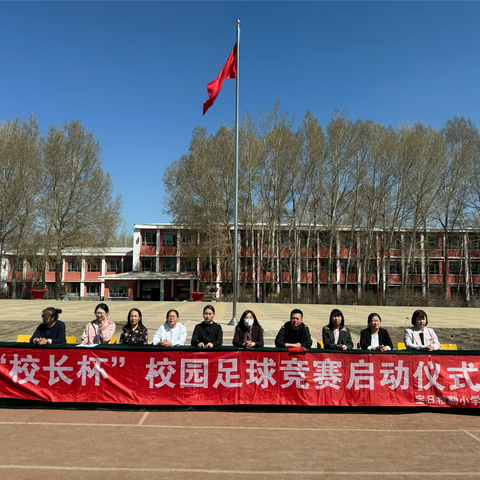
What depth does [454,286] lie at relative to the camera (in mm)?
56375

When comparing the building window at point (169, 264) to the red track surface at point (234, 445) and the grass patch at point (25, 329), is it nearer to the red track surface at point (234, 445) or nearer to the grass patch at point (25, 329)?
the grass patch at point (25, 329)

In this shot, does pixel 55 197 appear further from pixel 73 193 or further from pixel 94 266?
pixel 94 266

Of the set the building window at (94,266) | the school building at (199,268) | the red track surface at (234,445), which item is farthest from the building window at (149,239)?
the red track surface at (234,445)

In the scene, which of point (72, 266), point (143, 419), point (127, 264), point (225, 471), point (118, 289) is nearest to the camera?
point (225, 471)

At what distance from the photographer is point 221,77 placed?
16.0 m

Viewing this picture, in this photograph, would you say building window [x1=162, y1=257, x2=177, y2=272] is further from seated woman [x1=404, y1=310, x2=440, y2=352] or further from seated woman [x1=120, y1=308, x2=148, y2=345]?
seated woman [x1=404, y1=310, x2=440, y2=352]

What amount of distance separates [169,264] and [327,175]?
23912mm

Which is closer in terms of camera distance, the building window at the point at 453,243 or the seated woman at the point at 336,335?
the seated woman at the point at 336,335

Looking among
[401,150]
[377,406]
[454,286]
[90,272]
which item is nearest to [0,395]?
[377,406]

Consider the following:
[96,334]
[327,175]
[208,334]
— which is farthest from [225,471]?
[327,175]

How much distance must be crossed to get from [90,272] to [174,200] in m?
20.9

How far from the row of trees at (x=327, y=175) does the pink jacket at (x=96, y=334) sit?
3375cm

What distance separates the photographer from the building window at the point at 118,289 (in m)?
55.9

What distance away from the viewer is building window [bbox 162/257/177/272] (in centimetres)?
5500
